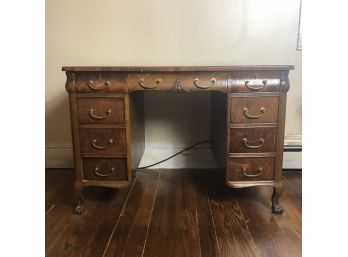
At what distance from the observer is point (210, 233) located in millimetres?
1146

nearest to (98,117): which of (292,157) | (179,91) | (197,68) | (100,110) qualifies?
(100,110)

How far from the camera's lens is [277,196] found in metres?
1.31

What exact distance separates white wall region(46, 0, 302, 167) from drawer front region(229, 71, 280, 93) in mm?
576

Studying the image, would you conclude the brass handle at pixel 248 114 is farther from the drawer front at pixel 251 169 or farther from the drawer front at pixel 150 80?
the drawer front at pixel 150 80

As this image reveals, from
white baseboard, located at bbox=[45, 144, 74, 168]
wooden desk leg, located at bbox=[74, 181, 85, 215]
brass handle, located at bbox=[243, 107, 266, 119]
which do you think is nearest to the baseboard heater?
brass handle, located at bbox=[243, 107, 266, 119]

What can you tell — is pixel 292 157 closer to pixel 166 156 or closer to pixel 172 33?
pixel 166 156

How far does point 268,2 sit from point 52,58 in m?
1.44

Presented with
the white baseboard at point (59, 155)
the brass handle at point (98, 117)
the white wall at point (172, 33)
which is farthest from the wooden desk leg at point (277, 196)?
the white baseboard at point (59, 155)
